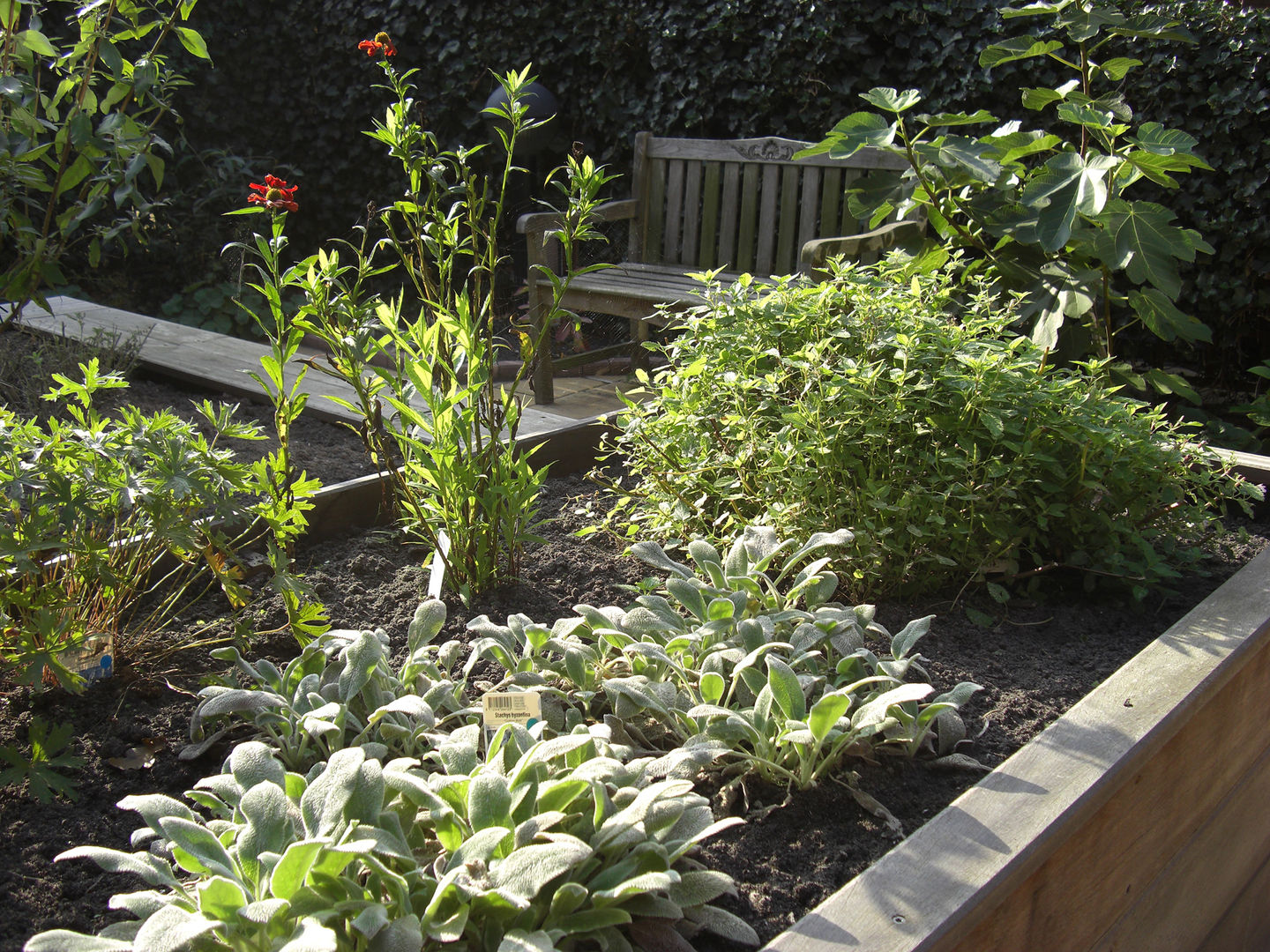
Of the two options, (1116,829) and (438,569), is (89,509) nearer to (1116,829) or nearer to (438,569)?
(438,569)

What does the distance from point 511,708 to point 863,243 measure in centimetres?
241

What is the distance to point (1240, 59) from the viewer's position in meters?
3.85

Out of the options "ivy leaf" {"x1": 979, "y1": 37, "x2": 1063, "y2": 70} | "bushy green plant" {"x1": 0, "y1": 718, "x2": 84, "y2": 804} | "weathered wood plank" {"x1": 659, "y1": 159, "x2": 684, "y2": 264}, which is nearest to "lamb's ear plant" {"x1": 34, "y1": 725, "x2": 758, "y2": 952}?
"bushy green plant" {"x1": 0, "y1": 718, "x2": 84, "y2": 804}

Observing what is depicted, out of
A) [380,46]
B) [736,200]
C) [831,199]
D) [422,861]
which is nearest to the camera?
[422,861]

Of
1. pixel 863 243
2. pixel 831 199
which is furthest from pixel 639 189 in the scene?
pixel 863 243

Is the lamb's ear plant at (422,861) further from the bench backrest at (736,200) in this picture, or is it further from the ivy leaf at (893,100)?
the bench backrest at (736,200)

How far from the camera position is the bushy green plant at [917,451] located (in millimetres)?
2018

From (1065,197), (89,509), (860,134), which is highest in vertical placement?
(860,134)

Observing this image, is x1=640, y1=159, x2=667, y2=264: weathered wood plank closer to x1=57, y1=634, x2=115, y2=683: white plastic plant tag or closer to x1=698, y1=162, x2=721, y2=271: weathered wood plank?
x1=698, y1=162, x2=721, y2=271: weathered wood plank

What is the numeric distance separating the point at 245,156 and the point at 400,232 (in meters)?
1.26

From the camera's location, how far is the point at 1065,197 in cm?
280

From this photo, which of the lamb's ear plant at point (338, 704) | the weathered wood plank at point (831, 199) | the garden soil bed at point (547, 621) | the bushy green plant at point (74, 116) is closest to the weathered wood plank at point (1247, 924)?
the garden soil bed at point (547, 621)

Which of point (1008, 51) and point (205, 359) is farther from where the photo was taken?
point (205, 359)

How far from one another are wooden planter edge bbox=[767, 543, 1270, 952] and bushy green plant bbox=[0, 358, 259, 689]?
1.11m
